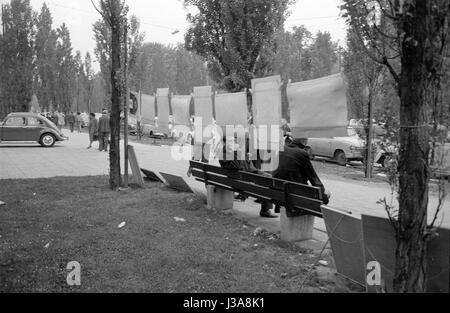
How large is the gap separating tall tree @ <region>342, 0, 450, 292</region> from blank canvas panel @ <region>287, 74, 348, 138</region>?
2243 millimetres

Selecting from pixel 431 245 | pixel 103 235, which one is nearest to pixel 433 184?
pixel 431 245

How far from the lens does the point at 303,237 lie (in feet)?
19.2

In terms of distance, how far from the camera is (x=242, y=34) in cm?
1187

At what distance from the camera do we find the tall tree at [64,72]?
4941 cm

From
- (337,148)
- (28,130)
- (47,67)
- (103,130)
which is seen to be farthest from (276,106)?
(47,67)

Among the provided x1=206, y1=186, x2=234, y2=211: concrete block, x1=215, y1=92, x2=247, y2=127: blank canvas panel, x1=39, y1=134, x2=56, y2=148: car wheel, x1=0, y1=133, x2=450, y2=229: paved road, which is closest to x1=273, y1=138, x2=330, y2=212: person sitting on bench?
x1=0, y1=133, x2=450, y2=229: paved road

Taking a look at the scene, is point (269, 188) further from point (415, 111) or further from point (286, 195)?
point (415, 111)

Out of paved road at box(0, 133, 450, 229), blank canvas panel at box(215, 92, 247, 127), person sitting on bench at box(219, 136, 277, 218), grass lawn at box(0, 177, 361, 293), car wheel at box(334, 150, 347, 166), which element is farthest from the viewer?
car wheel at box(334, 150, 347, 166)

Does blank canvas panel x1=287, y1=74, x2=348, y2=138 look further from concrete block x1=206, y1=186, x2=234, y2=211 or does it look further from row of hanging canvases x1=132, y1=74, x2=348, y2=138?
concrete block x1=206, y1=186, x2=234, y2=211

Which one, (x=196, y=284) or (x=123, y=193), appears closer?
(x=196, y=284)

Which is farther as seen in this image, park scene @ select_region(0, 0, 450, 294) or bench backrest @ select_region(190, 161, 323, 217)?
bench backrest @ select_region(190, 161, 323, 217)

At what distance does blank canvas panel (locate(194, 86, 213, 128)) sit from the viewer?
28.5 ft

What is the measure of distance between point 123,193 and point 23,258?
413cm

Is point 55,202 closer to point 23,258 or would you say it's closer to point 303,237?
point 23,258
